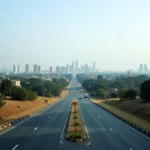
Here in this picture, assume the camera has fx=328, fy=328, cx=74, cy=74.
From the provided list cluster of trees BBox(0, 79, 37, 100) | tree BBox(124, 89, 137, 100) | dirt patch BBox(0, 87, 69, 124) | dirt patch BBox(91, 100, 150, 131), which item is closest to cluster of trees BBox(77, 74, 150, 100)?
tree BBox(124, 89, 137, 100)

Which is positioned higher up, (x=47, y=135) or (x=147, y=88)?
(x=147, y=88)

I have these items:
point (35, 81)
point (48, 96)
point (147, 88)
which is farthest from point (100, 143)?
point (35, 81)

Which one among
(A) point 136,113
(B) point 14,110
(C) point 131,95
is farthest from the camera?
(C) point 131,95

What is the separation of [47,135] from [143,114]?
75.6 feet

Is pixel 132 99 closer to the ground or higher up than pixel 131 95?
closer to the ground

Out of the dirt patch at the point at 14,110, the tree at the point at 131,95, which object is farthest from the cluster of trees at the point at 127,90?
the dirt patch at the point at 14,110

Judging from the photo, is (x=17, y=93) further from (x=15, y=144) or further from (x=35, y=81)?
(x=35, y=81)

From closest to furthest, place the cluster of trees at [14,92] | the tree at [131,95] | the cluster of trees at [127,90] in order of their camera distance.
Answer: the cluster of trees at [127,90], the tree at [131,95], the cluster of trees at [14,92]

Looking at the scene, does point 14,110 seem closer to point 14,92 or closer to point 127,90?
point 14,92

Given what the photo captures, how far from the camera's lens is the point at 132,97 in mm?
84562

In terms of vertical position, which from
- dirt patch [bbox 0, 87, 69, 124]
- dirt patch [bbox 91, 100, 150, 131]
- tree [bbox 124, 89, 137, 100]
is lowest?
dirt patch [bbox 0, 87, 69, 124]

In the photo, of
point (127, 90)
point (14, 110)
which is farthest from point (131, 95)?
point (14, 110)

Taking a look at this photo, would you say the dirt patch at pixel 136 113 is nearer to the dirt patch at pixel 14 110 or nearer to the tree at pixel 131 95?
the tree at pixel 131 95

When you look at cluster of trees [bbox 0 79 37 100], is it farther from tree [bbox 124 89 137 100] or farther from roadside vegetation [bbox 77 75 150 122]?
tree [bbox 124 89 137 100]
